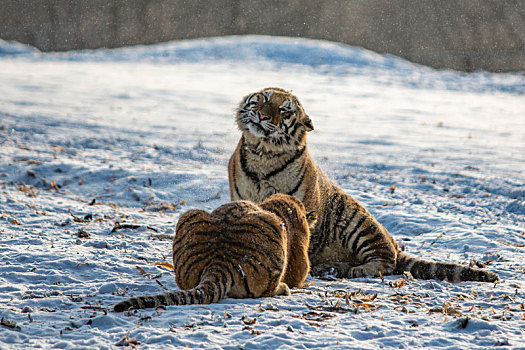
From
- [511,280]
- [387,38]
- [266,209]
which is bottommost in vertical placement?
[511,280]

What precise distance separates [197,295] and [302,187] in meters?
2.02

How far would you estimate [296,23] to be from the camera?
3509cm

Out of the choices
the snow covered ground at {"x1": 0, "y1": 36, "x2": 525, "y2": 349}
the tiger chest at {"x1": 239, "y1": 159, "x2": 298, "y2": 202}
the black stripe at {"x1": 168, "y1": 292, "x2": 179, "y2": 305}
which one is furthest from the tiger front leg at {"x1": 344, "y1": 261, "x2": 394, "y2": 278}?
the black stripe at {"x1": 168, "y1": 292, "x2": 179, "y2": 305}

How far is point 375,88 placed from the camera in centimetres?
2197

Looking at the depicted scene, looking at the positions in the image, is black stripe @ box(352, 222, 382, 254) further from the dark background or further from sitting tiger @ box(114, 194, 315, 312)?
the dark background

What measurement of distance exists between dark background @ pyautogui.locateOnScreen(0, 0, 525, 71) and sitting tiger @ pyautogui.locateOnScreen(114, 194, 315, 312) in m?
28.5

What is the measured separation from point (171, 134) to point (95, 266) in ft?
28.3

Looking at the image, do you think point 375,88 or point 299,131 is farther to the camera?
point 375,88

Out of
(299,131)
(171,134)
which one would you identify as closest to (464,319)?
(299,131)

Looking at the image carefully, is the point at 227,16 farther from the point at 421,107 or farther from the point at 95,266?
the point at 95,266

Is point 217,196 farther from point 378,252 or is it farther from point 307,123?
point 378,252

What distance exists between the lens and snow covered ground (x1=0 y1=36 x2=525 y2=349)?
11.0 feet

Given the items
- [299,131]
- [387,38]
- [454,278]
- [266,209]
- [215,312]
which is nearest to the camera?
[215,312]

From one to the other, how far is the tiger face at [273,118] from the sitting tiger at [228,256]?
1.26m
